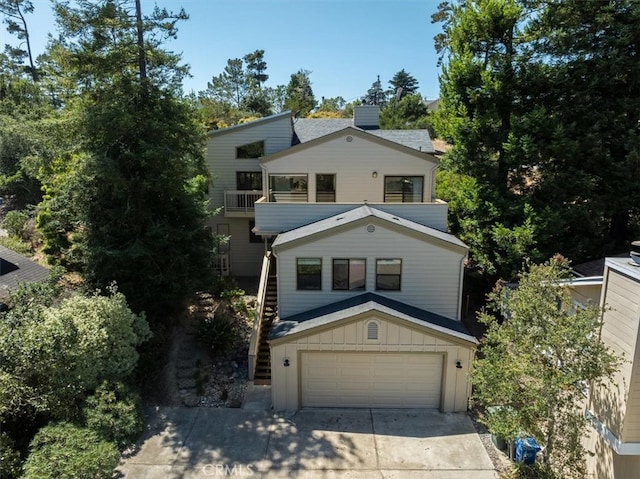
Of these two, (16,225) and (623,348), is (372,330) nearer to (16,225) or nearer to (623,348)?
(623,348)

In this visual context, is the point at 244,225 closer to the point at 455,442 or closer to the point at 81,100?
the point at 81,100

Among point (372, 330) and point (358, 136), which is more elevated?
point (358, 136)

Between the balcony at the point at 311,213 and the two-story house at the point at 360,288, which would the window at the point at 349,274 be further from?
the balcony at the point at 311,213

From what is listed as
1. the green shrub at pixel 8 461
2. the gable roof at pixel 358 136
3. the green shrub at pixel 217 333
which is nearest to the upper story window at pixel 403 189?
the gable roof at pixel 358 136

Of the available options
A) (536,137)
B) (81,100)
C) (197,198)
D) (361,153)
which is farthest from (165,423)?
(536,137)

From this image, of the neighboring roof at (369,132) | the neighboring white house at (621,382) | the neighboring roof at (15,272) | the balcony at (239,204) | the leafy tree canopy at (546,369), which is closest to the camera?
the neighboring white house at (621,382)

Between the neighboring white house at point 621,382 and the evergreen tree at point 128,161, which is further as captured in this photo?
the evergreen tree at point 128,161

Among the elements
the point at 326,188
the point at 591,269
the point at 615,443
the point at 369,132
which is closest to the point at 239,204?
the point at 326,188
